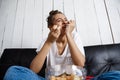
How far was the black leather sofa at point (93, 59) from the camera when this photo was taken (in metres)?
1.35

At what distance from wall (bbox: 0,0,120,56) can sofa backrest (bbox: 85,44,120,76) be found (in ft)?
0.82

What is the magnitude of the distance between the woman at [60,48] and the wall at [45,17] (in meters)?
0.43

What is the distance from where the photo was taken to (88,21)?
5.63ft

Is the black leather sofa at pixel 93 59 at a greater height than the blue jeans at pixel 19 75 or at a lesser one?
greater

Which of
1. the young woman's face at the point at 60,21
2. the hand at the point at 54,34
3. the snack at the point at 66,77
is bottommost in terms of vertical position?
the snack at the point at 66,77

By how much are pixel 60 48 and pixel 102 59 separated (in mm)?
329

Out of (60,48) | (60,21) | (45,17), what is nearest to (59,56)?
(60,48)

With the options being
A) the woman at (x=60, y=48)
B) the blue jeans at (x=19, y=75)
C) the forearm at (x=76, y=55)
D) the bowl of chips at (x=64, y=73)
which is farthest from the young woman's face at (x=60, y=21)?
the blue jeans at (x=19, y=75)

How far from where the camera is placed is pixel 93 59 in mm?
1372

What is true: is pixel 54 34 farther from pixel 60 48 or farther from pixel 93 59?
pixel 93 59

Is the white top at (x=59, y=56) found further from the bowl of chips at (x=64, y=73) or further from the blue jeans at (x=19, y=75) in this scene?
the blue jeans at (x=19, y=75)

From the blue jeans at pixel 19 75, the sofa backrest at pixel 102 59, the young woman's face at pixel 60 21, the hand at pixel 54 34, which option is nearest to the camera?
the blue jeans at pixel 19 75

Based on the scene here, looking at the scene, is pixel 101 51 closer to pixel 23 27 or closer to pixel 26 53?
pixel 26 53

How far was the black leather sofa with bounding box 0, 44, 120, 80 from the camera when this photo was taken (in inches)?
53.0
